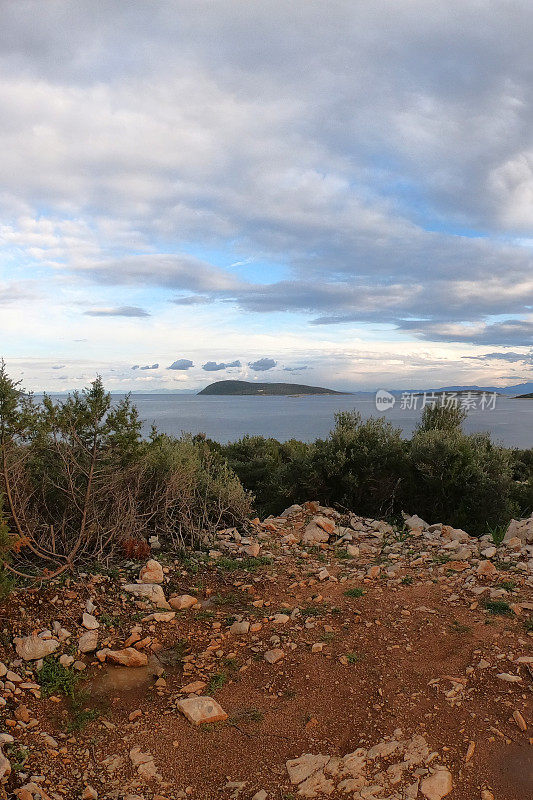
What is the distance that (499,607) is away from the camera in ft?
16.3

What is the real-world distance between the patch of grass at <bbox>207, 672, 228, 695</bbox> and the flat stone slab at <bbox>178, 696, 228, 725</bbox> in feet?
0.58

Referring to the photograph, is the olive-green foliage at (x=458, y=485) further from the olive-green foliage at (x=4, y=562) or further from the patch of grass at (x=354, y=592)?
the olive-green foliage at (x=4, y=562)

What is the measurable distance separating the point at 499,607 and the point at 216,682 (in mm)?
2680

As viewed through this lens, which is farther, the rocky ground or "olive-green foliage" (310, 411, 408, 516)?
"olive-green foliage" (310, 411, 408, 516)

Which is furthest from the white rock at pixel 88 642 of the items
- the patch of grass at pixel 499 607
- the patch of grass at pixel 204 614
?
the patch of grass at pixel 499 607

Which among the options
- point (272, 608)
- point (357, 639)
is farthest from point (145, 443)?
point (357, 639)

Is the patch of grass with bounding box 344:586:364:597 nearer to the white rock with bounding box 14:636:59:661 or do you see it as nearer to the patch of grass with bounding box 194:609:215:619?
the patch of grass with bounding box 194:609:215:619

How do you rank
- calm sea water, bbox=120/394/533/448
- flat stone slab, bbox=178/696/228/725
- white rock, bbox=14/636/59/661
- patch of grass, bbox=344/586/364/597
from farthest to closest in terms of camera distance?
calm sea water, bbox=120/394/533/448
patch of grass, bbox=344/586/364/597
white rock, bbox=14/636/59/661
flat stone slab, bbox=178/696/228/725

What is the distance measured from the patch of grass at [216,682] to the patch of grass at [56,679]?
0.93m

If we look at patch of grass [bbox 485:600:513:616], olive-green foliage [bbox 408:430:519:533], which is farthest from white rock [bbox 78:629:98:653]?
olive-green foliage [bbox 408:430:519:533]

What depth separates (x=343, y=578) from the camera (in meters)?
5.85

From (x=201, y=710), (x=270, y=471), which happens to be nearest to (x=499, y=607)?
(x=201, y=710)

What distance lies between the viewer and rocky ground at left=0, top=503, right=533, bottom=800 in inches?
121

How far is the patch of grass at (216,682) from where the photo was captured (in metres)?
3.88
